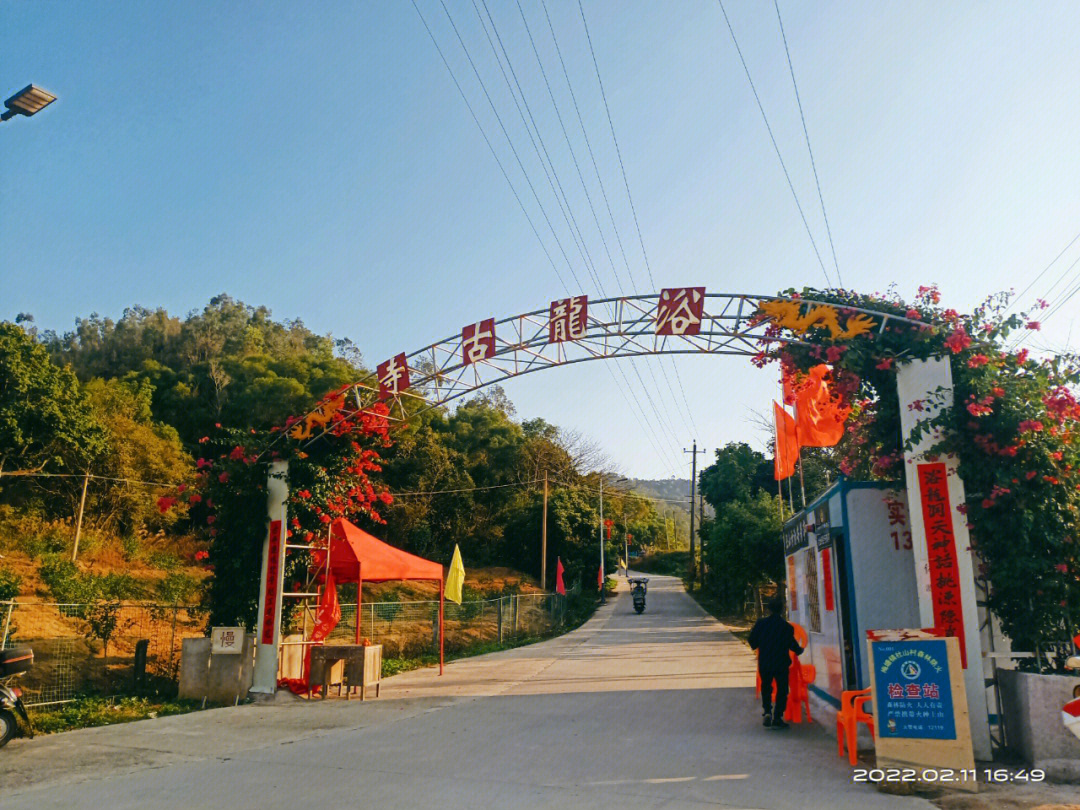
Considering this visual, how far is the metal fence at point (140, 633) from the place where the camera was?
459 inches

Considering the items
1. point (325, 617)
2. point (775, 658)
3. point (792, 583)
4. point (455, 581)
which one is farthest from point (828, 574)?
point (455, 581)

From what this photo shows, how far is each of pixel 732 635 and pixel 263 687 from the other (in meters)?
16.8

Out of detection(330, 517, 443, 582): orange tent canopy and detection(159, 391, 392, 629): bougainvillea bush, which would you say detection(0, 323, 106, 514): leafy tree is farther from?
detection(330, 517, 443, 582): orange tent canopy

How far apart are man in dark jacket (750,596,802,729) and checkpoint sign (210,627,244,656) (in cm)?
715

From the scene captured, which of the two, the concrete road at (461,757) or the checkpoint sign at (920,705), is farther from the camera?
the checkpoint sign at (920,705)

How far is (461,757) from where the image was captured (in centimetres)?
716

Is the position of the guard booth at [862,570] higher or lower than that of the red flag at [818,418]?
lower

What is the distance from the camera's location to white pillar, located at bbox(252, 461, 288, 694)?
11211mm

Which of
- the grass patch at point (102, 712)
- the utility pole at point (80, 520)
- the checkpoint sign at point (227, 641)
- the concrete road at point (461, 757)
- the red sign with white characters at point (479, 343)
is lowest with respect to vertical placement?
the grass patch at point (102, 712)

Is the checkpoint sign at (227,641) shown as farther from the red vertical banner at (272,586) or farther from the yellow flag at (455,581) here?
the yellow flag at (455,581)

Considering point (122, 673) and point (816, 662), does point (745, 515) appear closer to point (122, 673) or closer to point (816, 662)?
point (816, 662)

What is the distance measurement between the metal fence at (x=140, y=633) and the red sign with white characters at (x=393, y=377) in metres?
3.92

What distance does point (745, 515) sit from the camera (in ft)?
96.4

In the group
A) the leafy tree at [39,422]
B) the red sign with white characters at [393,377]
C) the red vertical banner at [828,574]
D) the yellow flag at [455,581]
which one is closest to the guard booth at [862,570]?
the red vertical banner at [828,574]
